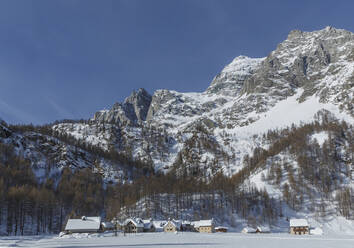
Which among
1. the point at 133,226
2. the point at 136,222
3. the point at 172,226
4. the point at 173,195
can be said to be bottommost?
the point at 172,226

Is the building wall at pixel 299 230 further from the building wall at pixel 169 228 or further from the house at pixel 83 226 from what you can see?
the house at pixel 83 226

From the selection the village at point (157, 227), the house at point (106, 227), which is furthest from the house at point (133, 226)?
the house at point (106, 227)

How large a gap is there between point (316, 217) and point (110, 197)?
345 ft

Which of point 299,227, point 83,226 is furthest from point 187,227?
point 299,227

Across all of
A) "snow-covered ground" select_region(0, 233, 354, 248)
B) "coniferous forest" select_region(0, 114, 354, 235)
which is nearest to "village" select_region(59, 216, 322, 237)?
"coniferous forest" select_region(0, 114, 354, 235)

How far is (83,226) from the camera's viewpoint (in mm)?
113812

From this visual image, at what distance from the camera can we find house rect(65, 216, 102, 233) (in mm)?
111312

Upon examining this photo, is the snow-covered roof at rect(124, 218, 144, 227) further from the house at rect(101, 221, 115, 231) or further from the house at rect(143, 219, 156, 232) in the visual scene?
the house at rect(101, 221, 115, 231)

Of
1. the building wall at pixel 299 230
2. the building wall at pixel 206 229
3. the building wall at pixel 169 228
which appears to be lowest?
the building wall at pixel 299 230

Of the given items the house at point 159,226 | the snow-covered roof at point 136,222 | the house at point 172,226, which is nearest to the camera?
the house at point 172,226

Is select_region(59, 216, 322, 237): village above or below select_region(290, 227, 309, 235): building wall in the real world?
above

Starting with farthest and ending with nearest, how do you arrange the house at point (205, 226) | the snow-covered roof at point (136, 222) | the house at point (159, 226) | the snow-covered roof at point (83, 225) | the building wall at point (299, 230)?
the house at point (159, 226), the snow-covered roof at point (136, 222), the house at point (205, 226), the snow-covered roof at point (83, 225), the building wall at point (299, 230)

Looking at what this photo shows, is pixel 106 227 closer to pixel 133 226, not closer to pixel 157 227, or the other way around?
pixel 133 226

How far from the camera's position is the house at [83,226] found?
111m
